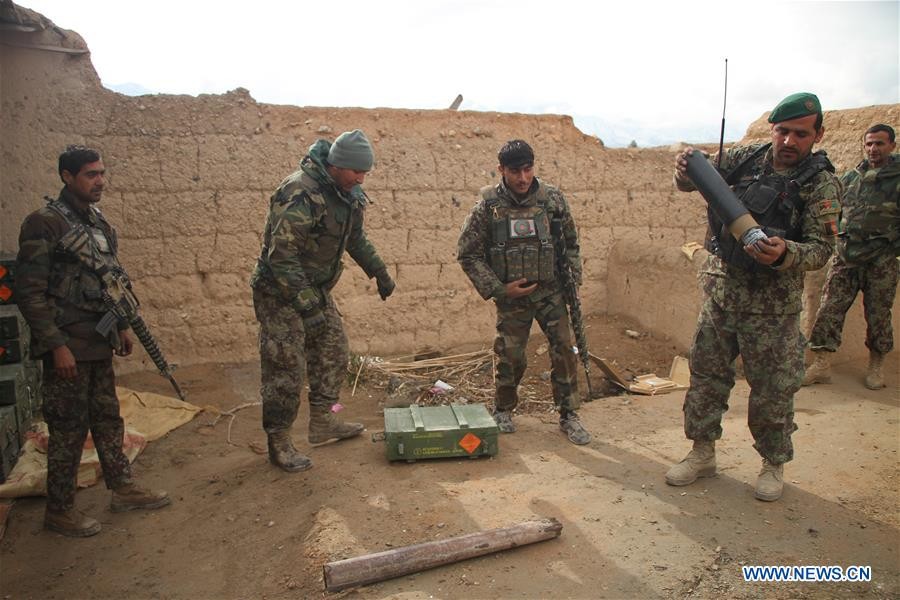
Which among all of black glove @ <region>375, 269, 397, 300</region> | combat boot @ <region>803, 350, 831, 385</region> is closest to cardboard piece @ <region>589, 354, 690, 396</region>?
combat boot @ <region>803, 350, 831, 385</region>

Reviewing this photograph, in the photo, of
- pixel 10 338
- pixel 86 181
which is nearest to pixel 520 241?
pixel 86 181

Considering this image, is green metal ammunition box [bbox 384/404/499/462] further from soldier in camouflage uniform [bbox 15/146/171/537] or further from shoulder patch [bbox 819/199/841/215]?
shoulder patch [bbox 819/199/841/215]

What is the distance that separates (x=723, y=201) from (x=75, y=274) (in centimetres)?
323

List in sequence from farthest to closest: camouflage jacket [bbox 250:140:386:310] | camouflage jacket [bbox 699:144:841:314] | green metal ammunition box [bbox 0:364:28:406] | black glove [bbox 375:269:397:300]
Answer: black glove [bbox 375:269:397:300] < green metal ammunition box [bbox 0:364:28:406] < camouflage jacket [bbox 250:140:386:310] < camouflage jacket [bbox 699:144:841:314]

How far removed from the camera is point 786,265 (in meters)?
2.92

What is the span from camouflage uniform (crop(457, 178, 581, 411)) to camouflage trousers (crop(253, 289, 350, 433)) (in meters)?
1.04

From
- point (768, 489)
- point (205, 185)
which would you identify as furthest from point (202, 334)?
point (768, 489)

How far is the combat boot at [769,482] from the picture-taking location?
3.29 m

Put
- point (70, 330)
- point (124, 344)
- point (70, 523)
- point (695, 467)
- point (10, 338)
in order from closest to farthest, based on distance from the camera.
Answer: point (70, 330)
point (70, 523)
point (124, 344)
point (695, 467)
point (10, 338)

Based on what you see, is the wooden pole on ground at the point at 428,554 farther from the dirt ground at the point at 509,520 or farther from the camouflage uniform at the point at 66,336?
the camouflage uniform at the point at 66,336

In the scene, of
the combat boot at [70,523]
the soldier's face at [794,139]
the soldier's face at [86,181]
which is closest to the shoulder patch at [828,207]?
the soldier's face at [794,139]

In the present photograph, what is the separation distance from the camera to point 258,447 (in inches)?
181

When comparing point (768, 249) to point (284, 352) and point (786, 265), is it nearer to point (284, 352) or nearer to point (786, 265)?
point (786, 265)

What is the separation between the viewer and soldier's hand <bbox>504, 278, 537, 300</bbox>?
13.6 ft
